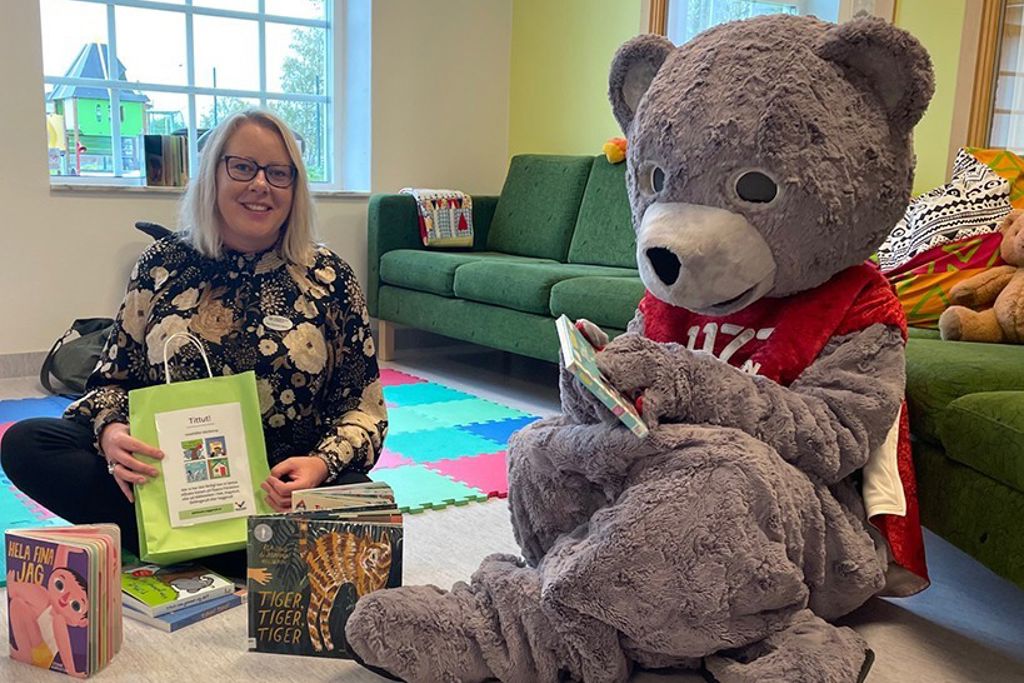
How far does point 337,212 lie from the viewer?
163 inches

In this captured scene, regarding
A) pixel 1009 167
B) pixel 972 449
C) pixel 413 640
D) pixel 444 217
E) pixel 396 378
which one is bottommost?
pixel 396 378

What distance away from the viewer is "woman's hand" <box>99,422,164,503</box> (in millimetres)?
1531

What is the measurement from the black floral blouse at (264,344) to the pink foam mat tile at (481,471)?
1.88 ft

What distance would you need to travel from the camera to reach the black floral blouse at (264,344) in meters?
1.68

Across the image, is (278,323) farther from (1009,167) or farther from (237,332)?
(1009,167)

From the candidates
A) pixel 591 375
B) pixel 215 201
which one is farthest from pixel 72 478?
pixel 591 375

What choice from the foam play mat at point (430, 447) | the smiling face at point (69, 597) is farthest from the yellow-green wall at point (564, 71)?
the smiling face at point (69, 597)

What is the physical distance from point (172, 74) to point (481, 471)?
2.45 meters

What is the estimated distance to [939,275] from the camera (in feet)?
7.31

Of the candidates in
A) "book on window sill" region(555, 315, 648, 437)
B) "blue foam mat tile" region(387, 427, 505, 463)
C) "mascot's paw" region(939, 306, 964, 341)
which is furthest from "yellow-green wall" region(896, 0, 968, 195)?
"book on window sill" region(555, 315, 648, 437)

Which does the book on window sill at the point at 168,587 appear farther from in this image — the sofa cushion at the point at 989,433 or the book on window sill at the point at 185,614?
the sofa cushion at the point at 989,433

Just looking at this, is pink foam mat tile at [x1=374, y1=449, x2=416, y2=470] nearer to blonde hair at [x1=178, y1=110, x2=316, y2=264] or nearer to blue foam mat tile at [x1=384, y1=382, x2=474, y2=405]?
blue foam mat tile at [x1=384, y1=382, x2=474, y2=405]

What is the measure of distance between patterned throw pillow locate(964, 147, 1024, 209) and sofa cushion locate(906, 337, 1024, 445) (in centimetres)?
81

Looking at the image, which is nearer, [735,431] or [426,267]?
[735,431]
